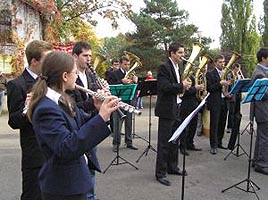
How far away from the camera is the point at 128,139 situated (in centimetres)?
797

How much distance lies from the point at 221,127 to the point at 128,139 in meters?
2.15

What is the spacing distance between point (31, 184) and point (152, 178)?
9.55ft

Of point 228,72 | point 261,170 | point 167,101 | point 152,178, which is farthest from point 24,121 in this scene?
point 228,72

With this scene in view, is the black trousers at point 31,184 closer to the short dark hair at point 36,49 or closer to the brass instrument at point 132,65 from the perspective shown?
the short dark hair at point 36,49

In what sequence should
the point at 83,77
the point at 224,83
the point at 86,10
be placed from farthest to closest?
1. the point at 86,10
2. the point at 224,83
3. the point at 83,77

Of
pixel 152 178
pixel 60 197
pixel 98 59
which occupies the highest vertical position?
pixel 98 59

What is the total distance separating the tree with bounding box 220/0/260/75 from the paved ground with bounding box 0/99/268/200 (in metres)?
24.2

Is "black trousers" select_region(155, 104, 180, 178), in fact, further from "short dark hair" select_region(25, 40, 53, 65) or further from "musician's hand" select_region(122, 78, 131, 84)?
"short dark hair" select_region(25, 40, 53, 65)

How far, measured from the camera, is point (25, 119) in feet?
9.91

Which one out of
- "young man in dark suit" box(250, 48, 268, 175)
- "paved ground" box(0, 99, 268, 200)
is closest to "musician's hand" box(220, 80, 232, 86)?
"young man in dark suit" box(250, 48, 268, 175)

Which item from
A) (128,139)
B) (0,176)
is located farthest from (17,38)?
(0,176)

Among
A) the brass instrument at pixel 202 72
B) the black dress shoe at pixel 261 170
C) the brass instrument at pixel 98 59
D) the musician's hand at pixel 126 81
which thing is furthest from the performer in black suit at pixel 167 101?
the brass instrument at pixel 98 59

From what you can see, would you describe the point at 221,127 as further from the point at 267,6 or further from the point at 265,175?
the point at 267,6

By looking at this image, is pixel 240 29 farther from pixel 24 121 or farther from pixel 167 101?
pixel 24 121
